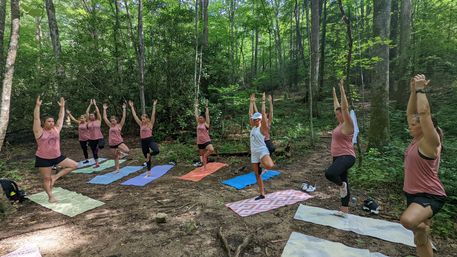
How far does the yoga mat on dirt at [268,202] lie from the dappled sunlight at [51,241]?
2.77 metres

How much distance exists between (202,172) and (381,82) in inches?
243

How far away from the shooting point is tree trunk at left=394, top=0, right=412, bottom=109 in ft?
38.1

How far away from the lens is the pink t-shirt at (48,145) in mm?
5664

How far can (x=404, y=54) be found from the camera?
1164 centimetres

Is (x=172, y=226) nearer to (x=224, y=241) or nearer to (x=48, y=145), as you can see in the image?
(x=224, y=241)

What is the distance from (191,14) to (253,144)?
32.2ft

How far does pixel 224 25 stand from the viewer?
22.4 metres

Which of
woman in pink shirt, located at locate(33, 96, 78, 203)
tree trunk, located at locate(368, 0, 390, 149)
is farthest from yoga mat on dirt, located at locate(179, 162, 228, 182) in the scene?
tree trunk, located at locate(368, 0, 390, 149)

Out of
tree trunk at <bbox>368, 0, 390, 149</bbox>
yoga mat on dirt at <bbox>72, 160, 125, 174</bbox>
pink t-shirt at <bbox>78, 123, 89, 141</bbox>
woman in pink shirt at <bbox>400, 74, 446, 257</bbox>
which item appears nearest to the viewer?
→ woman in pink shirt at <bbox>400, 74, 446, 257</bbox>

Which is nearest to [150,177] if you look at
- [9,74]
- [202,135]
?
[202,135]

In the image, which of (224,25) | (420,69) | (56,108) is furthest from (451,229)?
(224,25)

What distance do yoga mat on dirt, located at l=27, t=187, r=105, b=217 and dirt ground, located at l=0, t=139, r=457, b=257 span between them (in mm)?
167

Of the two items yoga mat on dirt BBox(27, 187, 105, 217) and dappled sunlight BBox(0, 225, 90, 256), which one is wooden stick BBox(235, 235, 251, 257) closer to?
dappled sunlight BBox(0, 225, 90, 256)

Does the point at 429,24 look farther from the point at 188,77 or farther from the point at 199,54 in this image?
the point at 188,77
